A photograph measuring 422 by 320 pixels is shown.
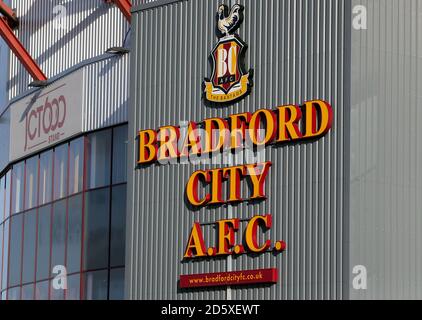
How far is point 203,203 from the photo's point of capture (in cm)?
4331

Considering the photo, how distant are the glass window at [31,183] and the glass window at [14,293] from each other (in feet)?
10.4

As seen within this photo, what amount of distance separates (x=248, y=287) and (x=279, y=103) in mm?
5455

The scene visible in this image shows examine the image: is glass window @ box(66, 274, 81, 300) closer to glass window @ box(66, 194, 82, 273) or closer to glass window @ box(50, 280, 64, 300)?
glass window @ box(66, 194, 82, 273)

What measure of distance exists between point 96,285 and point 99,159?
4482mm

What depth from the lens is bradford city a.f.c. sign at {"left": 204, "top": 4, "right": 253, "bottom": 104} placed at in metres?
43.1

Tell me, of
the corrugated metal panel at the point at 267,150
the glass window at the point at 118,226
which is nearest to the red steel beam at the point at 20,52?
the glass window at the point at 118,226

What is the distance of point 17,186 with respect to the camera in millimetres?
56062

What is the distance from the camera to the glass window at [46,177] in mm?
53312

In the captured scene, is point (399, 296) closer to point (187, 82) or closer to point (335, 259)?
point (335, 259)

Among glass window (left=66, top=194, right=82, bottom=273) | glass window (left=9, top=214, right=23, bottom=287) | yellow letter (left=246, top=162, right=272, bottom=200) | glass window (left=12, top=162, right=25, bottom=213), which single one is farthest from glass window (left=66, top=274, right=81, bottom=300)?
yellow letter (left=246, top=162, right=272, bottom=200)

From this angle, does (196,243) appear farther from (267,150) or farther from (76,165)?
(76,165)

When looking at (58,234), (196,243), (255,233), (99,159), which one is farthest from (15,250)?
(255,233)

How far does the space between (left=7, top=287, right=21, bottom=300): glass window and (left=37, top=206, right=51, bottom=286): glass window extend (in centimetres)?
179
